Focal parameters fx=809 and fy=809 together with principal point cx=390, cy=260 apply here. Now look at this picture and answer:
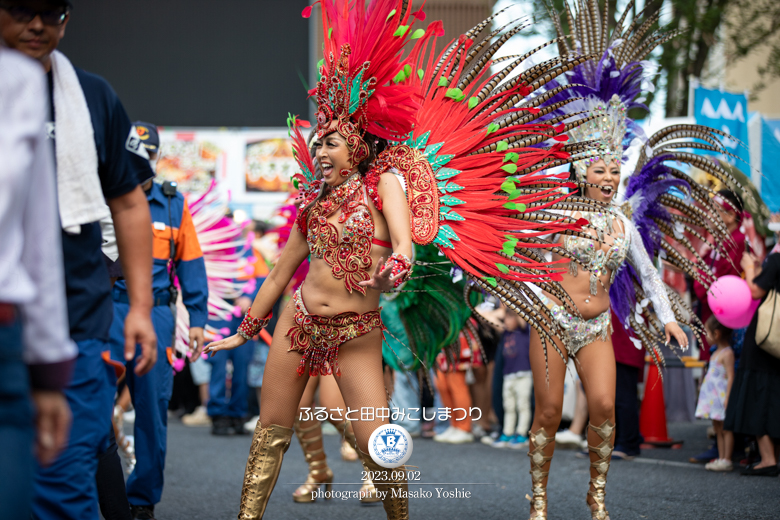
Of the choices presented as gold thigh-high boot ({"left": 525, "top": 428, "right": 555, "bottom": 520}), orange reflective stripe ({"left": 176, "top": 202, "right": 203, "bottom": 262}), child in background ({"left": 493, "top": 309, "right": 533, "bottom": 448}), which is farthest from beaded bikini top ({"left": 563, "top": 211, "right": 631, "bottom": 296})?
child in background ({"left": 493, "top": 309, "right": 533, "bottom": 448})

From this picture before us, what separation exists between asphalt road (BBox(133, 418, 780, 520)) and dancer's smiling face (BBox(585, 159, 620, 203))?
1.78 meters

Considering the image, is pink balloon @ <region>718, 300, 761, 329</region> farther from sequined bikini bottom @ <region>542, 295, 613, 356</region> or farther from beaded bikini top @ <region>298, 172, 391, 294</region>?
beaded bikini top @ <region>298, 172, 391, 294</region>

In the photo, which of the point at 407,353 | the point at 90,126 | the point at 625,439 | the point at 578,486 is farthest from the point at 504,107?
the point at 625,439

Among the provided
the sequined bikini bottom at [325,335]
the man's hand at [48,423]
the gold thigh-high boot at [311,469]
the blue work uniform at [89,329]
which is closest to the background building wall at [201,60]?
the gold thigh-high boot at [311,469]

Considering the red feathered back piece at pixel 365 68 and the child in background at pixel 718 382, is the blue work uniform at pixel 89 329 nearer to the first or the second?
the red feathered back piece at pixel 365 68

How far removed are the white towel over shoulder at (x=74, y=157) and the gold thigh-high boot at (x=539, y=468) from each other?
2798 mm

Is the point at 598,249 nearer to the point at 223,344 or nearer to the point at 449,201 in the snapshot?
the point at 449,201

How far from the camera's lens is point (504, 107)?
4.14 m

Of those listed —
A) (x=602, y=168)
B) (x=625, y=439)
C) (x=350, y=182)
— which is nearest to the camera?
(x=350, y=182)

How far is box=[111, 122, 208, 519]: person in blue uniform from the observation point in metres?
4.15

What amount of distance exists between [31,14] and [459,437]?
6.87 meters

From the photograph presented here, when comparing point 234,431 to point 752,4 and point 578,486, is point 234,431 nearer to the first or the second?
point 578,486

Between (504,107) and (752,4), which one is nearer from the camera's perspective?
(504,107)

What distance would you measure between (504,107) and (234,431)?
5957mm
